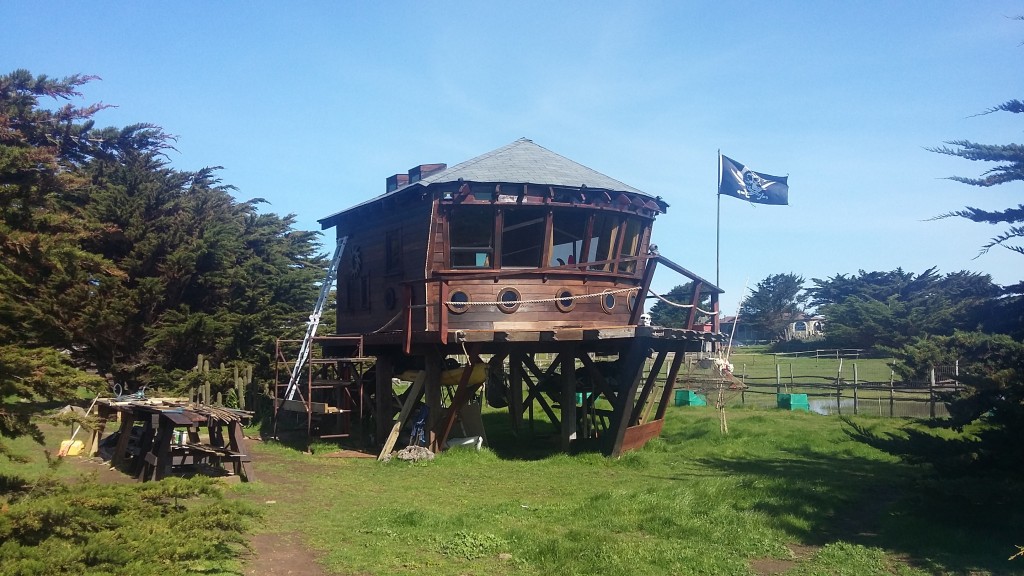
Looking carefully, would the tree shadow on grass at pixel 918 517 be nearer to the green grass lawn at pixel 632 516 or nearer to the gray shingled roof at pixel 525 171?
the green grass lawn at pixel 632 516

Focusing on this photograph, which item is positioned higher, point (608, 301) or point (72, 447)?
point (608, 301)

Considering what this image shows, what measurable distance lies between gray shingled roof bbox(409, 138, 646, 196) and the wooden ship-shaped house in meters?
0.06

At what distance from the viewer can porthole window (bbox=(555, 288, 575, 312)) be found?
1630 cm

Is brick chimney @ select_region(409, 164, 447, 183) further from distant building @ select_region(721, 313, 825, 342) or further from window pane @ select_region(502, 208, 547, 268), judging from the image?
distant building @ select_region(721, 313, 825, 342)

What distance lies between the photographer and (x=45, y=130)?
2825cm

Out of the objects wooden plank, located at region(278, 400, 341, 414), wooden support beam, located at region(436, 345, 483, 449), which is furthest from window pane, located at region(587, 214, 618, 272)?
wooden plank, located at region(278, 400, 341, 414)

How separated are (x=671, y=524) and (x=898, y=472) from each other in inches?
266

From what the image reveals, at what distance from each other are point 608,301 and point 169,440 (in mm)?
9229

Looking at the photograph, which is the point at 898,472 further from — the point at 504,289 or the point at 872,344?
the point at 872,344

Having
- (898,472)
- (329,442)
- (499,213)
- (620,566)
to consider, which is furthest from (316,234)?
(620,566)

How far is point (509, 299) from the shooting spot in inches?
635

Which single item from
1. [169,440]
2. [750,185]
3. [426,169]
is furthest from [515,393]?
[169,440]

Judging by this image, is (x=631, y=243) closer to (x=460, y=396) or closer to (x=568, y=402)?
(x=568, y=402)

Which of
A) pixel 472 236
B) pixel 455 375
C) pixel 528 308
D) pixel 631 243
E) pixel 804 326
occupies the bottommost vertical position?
pixel 455 375
